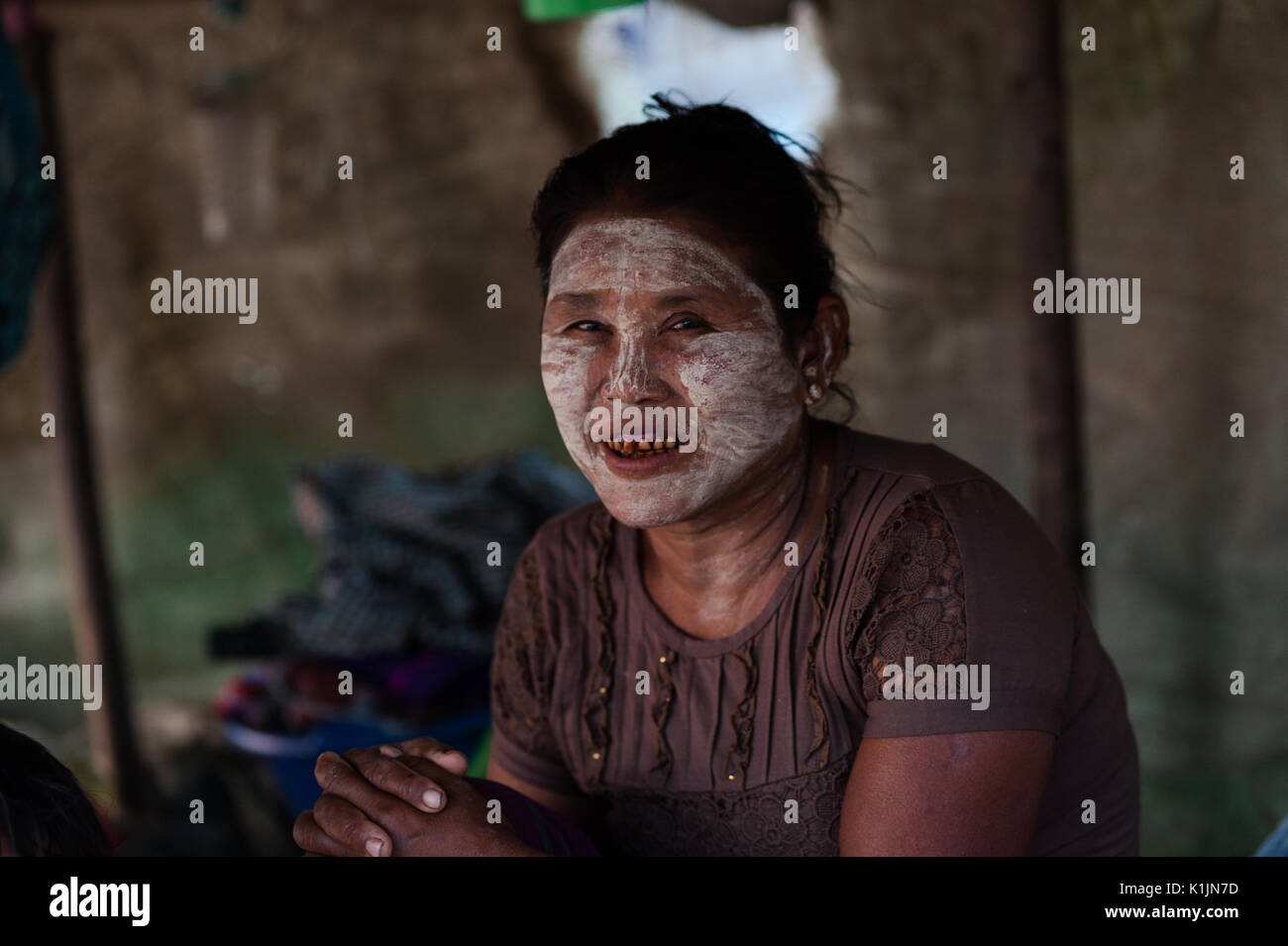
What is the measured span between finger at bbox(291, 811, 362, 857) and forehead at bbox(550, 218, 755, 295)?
0.88 m

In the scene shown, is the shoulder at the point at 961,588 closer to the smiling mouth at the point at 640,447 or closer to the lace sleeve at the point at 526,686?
the smiling mouth at the point at 640,447

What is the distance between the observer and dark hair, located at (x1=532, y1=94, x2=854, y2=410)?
1880 mm

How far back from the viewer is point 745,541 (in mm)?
1976

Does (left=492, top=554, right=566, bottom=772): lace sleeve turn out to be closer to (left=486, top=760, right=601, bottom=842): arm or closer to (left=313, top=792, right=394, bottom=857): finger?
(left=486, top=760, right=601, bottom=842): arm

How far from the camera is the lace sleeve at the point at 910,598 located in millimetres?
1725

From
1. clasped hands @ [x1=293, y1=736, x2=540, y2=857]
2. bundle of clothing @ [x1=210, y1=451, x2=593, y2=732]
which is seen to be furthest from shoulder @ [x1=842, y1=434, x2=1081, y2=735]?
bundle of clothing @ [x1=210, y1=451, x2=593, y2=732]

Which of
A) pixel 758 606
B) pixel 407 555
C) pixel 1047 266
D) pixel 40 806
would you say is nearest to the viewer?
pixel 40 806

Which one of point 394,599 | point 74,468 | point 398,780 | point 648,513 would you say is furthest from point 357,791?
point 74,468

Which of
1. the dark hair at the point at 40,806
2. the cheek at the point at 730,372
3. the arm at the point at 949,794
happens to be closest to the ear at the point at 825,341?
the cheek at the point at 730,372

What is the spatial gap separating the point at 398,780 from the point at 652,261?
0.84m

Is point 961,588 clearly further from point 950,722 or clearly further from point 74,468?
point 74,468
